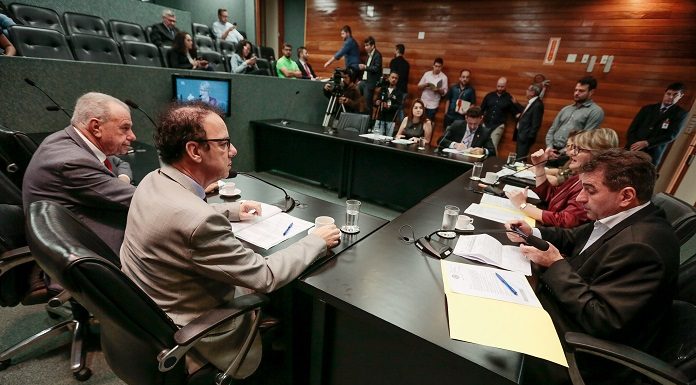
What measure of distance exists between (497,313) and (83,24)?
5.21 meters

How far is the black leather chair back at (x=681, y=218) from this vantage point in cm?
124

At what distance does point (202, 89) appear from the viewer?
3270mm

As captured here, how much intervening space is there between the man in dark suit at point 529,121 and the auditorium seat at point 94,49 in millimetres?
5249

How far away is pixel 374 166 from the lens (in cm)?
346

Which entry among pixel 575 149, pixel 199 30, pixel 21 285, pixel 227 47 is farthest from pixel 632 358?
pixel 199 30

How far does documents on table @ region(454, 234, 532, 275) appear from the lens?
113 cm

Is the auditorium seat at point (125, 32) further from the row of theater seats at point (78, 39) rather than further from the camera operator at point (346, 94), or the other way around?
the camera operator at point (346, 94)

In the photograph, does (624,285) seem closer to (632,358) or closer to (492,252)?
(632,358)

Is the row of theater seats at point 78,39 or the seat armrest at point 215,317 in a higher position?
the row of theater seats at point 78,39

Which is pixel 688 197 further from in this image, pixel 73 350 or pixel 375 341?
pixel 73 350

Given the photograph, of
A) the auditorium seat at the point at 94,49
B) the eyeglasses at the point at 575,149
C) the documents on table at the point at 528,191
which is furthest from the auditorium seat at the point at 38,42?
the eyeglasses at the point at 575,149

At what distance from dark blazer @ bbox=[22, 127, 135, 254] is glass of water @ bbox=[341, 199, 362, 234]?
930mm

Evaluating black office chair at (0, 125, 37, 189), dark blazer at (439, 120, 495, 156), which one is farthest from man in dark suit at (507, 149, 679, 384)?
dark blazer at (439, 120, 495, 156)

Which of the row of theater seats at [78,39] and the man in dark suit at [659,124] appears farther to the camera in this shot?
the man in dark suit at [659,124]
